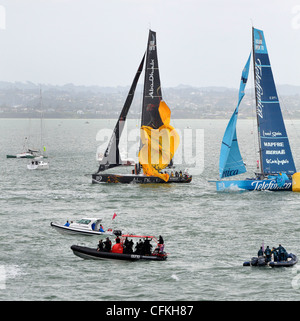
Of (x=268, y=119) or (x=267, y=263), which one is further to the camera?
(x=268, y=119)

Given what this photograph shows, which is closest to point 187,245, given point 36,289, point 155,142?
point 36,289

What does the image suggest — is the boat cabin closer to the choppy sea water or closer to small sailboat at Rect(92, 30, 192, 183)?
the choppy sea water

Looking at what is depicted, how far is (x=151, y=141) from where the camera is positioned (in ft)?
262

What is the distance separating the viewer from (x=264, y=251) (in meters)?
43.4

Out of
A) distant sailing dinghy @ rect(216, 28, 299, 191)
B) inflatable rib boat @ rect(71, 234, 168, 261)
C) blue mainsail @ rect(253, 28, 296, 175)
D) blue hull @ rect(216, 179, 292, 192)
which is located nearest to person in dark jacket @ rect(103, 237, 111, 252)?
inflatable rib boat @ rect(71, 234, 168, 261)

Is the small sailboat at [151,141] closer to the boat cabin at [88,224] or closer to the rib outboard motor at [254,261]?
the boat cabin at [88,224]

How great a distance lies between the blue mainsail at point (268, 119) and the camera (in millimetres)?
72812

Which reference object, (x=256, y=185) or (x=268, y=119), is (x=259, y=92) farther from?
(x=256, y=185)

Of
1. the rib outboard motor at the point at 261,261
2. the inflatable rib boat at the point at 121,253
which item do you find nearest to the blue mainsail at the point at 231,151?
the inflatable rib boat at the point at 121,253

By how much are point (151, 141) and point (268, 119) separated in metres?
15.5

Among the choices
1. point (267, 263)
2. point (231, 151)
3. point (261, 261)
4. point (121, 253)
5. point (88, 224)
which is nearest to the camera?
point (261, 261)

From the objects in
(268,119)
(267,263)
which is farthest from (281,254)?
(268,119)

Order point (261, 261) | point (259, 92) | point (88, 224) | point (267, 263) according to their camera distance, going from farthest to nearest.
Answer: point (259, 92) → point (88, 224) → point (267, 263) → point (261, 261)

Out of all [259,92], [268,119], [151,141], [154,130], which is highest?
[259,92]
